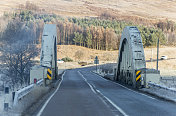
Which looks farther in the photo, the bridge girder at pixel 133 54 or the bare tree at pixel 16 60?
the bare tree at pixel 16 60

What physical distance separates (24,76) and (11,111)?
1157 inches

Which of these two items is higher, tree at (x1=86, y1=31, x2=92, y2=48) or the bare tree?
tree at (x1=86, y1=31, x2=92, y2=48)

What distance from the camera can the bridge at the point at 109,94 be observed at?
13008 mm

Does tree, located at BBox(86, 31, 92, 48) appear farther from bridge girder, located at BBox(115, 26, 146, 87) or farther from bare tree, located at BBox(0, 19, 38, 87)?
bridge girder, located at BBox(115, 26, 146, 87)

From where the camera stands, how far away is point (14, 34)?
165 ft

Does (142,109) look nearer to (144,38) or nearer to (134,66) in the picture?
(134,66)

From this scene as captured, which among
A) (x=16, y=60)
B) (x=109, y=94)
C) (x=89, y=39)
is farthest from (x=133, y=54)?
(x=89, y=39)

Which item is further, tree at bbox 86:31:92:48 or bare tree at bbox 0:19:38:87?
tree at bbox 86:31:92:48

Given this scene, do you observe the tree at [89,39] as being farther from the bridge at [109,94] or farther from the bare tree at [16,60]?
the bridge at [109,94]

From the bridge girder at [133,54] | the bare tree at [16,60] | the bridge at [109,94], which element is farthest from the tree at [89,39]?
the bridge girder at [133,54]

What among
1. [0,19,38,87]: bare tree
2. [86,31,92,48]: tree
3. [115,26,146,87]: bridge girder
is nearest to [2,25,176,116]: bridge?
[115,26,146,87]: bridge girder

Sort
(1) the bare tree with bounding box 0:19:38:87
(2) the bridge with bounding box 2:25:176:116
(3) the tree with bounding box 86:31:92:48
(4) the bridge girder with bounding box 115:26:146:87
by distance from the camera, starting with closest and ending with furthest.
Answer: (2) the bridge with bounding box 2:25:176:116
(4) the bridge girder with bounding box 115:26:146:87
(1) the bare tree with bounding box 0:19:38:87
(3) the tree with bounding box 86:31:92:48

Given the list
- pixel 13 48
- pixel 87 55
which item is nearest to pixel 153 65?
pixel 87 55

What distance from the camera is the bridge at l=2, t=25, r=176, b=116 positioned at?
42.7 ft
